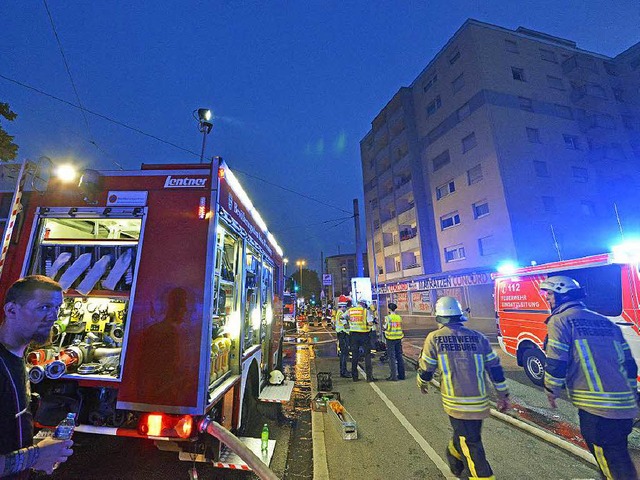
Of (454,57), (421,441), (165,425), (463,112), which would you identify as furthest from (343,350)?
(454,57)

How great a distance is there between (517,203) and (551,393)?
761 inches

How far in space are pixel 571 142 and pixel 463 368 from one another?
27588 millimetres

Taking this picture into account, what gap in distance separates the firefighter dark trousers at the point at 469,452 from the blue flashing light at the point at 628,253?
4.18 meters

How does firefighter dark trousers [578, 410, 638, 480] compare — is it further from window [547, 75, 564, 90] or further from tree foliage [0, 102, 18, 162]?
window [547, 75, 564, 90]

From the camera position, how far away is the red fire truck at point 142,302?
2520 millimetres

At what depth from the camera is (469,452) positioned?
2.73 metres

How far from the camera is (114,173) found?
10.2 feet

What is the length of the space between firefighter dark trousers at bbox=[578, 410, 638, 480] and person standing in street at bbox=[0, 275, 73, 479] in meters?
3.83

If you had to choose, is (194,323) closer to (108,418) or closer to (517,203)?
(108,418)

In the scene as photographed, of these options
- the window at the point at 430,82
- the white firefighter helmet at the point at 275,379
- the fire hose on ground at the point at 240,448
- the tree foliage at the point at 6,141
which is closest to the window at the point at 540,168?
the window at the point at 430,82

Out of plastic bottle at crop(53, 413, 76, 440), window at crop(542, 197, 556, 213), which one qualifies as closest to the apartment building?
window at crop(542, 197, 556, 213)

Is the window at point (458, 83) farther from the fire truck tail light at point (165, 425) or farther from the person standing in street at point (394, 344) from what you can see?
the fire truck tail light at point (165, 425)

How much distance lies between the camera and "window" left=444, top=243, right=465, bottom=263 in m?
22.0

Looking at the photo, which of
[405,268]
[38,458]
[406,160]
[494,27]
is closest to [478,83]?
[494,27]
